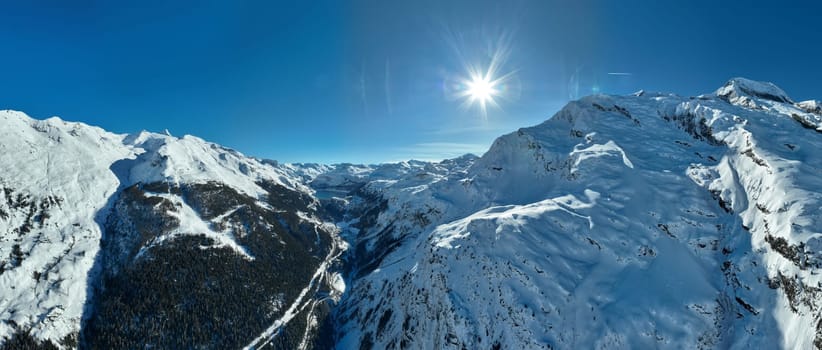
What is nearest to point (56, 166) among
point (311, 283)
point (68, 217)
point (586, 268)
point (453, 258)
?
point (68, 217)

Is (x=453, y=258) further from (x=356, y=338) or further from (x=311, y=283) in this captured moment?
(x=311, y=283)

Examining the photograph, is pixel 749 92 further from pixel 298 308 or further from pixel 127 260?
pixel 127 260

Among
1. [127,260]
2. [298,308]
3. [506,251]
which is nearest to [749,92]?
[506,251]

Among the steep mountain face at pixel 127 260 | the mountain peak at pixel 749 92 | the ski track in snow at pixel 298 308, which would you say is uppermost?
the mountain peak at pixel 749 92

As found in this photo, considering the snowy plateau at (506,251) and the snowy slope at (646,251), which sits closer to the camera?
the snowy slope at (646,251)

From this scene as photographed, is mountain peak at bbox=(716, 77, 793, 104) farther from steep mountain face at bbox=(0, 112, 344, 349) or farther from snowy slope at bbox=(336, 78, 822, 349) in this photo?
steep mountain face at bbox=(0, 112, 344, 349)

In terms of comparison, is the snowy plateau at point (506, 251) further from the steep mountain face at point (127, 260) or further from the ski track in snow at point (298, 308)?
the ski track in snow at point (298, 308)

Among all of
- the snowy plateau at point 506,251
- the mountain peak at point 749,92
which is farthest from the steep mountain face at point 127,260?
the mountain peak at point 749,92
